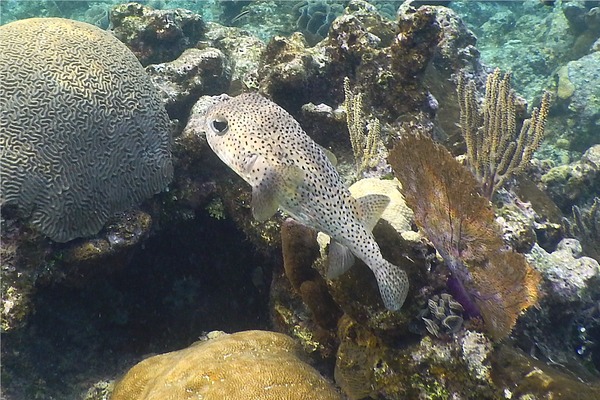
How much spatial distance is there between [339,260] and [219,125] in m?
1.57

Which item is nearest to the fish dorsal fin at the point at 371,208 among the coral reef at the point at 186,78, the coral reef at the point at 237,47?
the coral reef at the point at 186,78

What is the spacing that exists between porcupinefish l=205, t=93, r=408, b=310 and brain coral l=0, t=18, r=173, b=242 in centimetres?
179

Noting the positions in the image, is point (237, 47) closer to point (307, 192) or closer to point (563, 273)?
point (307, 192)

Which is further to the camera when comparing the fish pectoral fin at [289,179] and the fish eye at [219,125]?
the fish eye at [219,125]

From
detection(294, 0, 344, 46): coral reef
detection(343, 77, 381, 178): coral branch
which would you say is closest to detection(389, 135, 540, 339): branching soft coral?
detection(343, 77, 381, 178): coral branch

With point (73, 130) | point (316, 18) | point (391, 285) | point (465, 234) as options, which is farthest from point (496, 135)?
point (316, 18)

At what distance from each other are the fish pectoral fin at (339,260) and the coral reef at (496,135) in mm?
2083

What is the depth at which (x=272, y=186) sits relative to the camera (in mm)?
3260

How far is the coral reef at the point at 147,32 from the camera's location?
312 inches

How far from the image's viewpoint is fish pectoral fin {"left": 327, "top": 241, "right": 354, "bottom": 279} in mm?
3148

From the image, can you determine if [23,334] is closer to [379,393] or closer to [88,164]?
[88,164]

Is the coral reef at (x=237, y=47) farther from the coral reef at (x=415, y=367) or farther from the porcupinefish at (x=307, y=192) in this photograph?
the coral reef at (x=415, y=367)

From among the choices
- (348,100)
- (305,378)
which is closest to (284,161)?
(305,378)

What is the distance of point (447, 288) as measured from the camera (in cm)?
340
